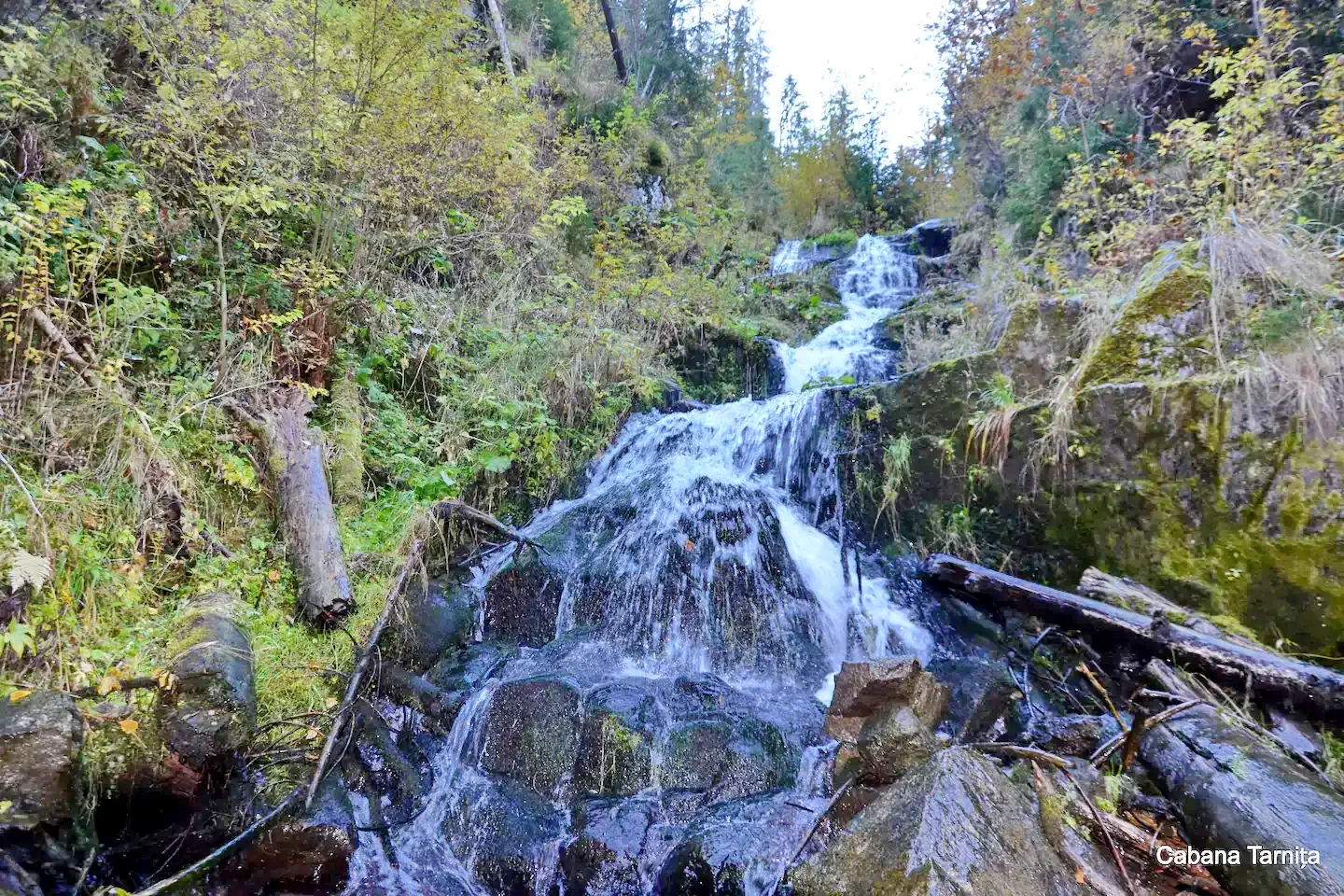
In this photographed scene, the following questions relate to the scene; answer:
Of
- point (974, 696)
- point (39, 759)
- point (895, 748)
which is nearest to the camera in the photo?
point (39, 759)

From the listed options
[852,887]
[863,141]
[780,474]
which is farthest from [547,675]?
[863,141]

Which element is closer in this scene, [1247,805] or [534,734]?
[1247,805]

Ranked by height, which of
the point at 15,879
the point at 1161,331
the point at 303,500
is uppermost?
the point at 1161,331

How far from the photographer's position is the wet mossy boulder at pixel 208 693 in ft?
9.38

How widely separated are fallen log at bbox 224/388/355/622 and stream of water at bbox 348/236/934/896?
1172 mm

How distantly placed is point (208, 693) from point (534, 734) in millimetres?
1774

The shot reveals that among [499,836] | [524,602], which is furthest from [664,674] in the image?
[499,836]

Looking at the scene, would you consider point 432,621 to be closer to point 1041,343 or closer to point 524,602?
point 524,602

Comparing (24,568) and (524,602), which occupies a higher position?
(24,568)

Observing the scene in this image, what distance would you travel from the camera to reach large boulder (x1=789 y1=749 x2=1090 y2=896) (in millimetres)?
1901

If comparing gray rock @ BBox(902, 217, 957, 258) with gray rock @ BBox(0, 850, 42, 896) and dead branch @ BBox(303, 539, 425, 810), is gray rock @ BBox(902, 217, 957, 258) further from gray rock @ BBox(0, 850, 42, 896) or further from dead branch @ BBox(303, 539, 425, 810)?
gray rock @ BBox(0, 850, 42, 896)

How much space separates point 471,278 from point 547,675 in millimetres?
5777

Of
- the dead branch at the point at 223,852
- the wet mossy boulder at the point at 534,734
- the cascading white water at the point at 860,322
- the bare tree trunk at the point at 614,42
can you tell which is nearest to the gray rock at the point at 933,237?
the cascading white water at the point at 860,322

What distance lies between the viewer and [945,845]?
6.50ft
